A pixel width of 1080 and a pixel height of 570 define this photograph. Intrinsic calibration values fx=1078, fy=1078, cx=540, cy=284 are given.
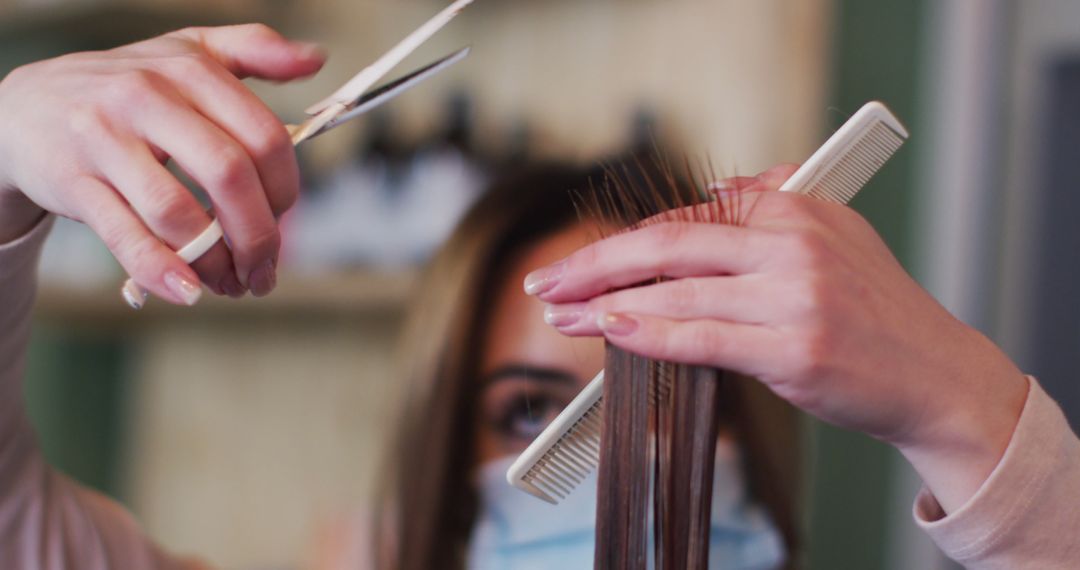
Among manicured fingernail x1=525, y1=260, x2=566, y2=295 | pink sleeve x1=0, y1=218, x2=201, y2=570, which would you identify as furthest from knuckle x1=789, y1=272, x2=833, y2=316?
pink sleeve x1=0, y1=218, x2=201, y2=570

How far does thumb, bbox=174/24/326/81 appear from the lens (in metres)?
0.56

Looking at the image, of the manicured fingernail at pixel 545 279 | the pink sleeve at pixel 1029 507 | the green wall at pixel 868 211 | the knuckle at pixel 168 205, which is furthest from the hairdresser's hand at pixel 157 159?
the green wall at pixel 868 211

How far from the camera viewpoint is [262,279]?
537 millimetres

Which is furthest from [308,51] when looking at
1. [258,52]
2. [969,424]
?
[969,424]

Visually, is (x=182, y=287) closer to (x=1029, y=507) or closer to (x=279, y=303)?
(x=1029, y=507)

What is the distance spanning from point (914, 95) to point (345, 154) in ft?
2.79

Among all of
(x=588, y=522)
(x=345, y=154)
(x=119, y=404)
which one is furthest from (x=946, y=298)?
(x=119, y=404)

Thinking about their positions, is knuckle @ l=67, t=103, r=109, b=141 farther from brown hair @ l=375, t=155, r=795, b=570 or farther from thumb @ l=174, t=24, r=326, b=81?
brown hair @ l=375, t=155, r=795, b=570

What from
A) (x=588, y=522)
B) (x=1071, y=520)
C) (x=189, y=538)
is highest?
(x=1071, y=520)

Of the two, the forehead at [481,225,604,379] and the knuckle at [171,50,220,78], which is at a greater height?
the knuckle at [171,50,220,78]

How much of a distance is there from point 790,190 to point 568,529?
1.67 ft

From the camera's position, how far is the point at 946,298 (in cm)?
143

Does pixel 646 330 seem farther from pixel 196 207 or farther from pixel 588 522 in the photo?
pixel 588 522

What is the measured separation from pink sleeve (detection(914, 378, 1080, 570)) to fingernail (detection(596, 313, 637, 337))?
176mm
